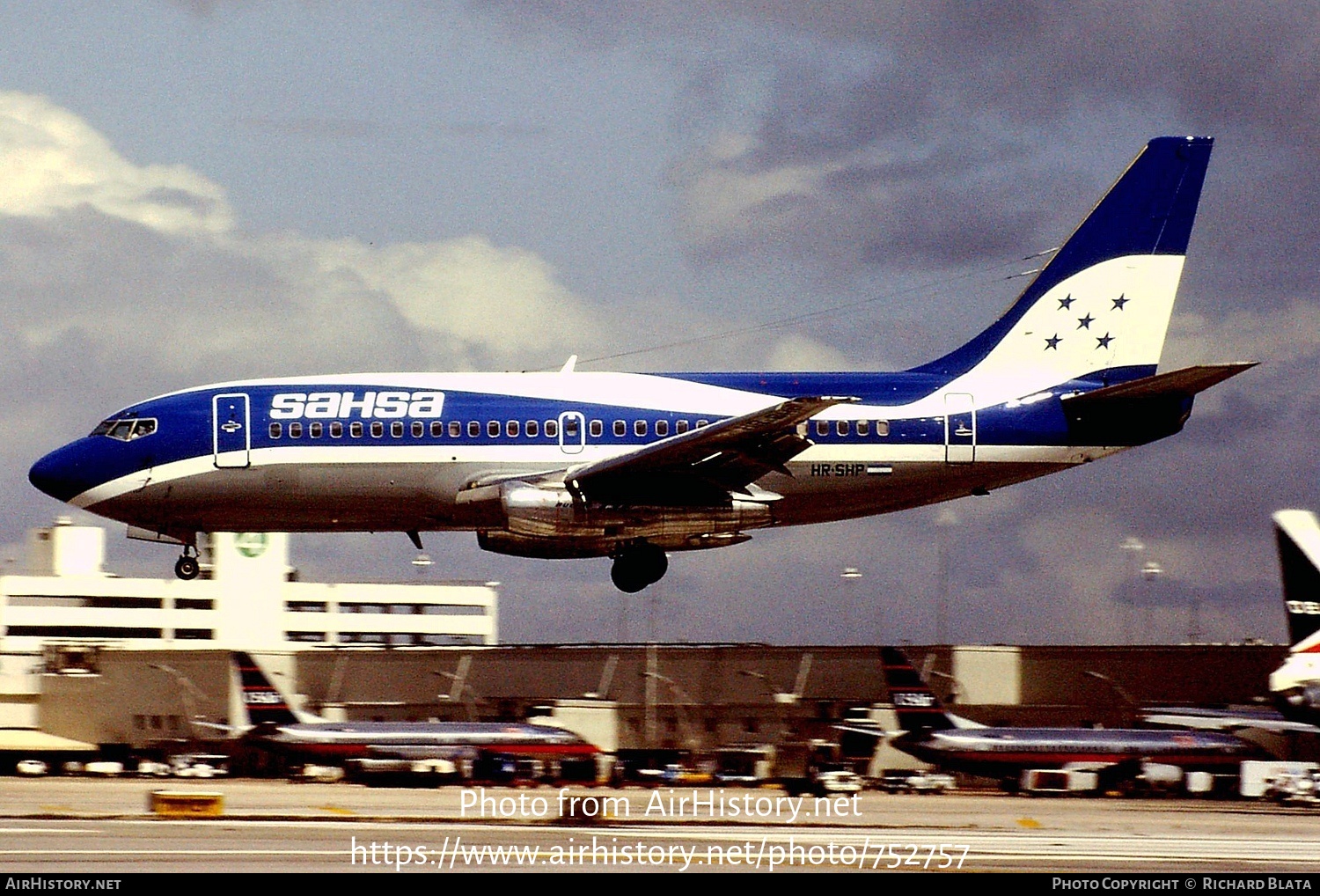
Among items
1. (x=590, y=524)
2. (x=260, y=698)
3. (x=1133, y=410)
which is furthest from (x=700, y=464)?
(x=260, y=698)

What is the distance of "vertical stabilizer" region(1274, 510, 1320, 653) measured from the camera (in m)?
39.5

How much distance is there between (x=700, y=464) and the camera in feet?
132

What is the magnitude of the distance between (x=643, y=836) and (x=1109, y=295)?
21.0 meters

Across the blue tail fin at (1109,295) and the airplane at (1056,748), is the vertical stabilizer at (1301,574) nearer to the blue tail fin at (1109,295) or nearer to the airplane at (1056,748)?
the blue tail fin at (1109,295)

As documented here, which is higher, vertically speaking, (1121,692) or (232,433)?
(232,433)

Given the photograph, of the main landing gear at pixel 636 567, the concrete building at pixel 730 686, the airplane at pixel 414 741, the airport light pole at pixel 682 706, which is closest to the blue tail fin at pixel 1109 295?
the main landing gear at pixel 636 567

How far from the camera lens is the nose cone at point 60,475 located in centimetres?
4312

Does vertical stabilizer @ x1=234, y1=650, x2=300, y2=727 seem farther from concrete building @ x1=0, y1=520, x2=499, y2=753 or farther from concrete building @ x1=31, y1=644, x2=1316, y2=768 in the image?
concrete building @ x1=0, y1=520, x2=499, y2=753

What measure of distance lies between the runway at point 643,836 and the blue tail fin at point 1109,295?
1050 cm

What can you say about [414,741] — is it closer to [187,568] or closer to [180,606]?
[187,568]

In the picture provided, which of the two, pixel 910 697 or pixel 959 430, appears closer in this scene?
pixel 959 430

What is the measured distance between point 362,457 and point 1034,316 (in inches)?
666

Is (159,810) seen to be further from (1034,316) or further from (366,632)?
(366,632)

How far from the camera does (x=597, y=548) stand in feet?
144
